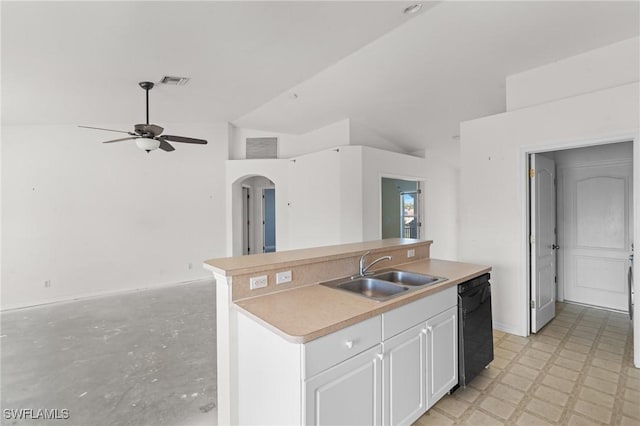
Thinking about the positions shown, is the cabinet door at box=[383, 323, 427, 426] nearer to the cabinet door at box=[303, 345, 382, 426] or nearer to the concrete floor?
the cabinet door at box=[303, 345, 382, 426]

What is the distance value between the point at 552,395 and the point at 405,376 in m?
1.41

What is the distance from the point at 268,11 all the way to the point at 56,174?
477 cm

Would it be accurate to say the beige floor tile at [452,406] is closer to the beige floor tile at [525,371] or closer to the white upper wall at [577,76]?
the beige floor tile at [525,371]

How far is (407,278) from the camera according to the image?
2.52 m

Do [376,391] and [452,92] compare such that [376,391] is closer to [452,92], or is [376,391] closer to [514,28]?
[514,28]

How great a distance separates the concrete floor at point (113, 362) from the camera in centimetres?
232

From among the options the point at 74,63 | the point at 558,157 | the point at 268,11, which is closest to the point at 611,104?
the point at 558,157

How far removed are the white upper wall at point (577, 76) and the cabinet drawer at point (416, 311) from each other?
2.63m

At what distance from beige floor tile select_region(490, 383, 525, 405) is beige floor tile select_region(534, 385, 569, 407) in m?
0.14

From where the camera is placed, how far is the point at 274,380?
4.82 ft

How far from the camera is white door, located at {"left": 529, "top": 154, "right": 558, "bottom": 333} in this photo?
3.46 m

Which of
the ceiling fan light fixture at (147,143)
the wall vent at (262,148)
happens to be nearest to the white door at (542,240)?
the ceiling fan light fixture at (147,143)

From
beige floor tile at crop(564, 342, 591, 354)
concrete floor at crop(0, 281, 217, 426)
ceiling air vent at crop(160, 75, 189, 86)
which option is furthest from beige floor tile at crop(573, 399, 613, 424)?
ceiling air vent at crop(160, 75, 189, 86)

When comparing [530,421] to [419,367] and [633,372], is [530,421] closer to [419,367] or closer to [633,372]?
[419,367]
